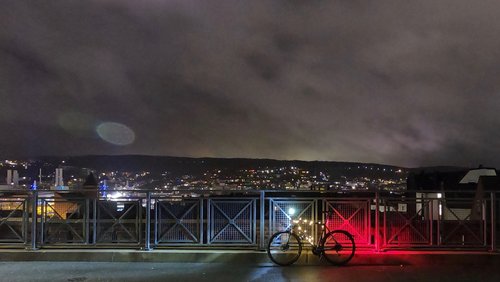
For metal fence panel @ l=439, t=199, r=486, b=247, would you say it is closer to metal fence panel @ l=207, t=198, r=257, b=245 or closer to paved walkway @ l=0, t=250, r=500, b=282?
paved walkway @ l=0, t=250, r=500, b=282

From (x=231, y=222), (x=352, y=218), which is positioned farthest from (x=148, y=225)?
(x=352, y=218)

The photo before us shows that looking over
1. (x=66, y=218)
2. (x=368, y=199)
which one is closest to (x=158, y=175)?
(x=66, y=218)

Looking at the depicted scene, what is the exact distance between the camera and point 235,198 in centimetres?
1093

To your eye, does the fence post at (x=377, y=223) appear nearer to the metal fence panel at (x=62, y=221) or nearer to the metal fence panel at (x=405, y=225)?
the metal fence panel at (x=405, y=225)

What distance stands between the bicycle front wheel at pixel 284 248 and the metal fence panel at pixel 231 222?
0.67 meters

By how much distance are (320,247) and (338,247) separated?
355 millimetres

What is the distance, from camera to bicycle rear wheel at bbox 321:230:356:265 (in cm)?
1020

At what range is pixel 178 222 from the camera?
35.8ft

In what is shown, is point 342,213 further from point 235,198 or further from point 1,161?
point 1,161

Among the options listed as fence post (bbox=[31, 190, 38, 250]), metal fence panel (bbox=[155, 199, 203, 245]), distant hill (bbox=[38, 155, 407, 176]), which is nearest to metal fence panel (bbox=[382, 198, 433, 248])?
metal fence panel (bbox=[155, 199, 203, 245])

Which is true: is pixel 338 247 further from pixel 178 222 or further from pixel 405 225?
pixel 178 222

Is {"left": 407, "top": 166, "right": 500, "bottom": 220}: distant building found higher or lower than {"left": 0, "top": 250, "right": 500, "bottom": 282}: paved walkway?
higher

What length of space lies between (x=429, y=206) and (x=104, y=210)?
6.94 m

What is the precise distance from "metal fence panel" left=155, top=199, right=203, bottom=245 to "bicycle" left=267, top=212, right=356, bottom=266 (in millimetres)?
1697
